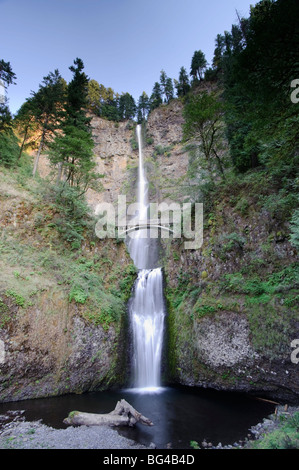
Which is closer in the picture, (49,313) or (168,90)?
(49,313)

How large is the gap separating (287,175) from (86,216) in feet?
38.2

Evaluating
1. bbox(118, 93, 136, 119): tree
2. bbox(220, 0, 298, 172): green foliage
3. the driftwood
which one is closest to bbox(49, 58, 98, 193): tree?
bbox(220, 0, 298, 172): green foliage

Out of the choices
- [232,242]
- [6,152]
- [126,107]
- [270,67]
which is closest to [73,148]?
[6,152]

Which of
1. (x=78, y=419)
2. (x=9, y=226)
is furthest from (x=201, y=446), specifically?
(x=9, y=226)

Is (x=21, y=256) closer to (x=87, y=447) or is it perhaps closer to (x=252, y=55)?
(x=87, y=447)

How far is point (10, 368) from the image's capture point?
25.8ft

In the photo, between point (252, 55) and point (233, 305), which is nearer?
point (252, 55)

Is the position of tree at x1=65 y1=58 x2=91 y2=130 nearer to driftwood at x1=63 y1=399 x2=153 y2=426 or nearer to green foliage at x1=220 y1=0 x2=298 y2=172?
green foliage at x1=220 y1=0 x2=298 y2=172

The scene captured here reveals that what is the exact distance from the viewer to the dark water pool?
20.3 ft

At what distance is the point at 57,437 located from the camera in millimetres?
5570

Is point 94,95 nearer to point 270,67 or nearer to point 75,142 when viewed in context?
point 75,142

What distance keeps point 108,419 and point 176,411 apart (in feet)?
8.65

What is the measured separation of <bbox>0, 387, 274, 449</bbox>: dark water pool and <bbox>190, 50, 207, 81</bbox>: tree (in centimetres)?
4959

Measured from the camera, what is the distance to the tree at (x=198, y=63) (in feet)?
134
